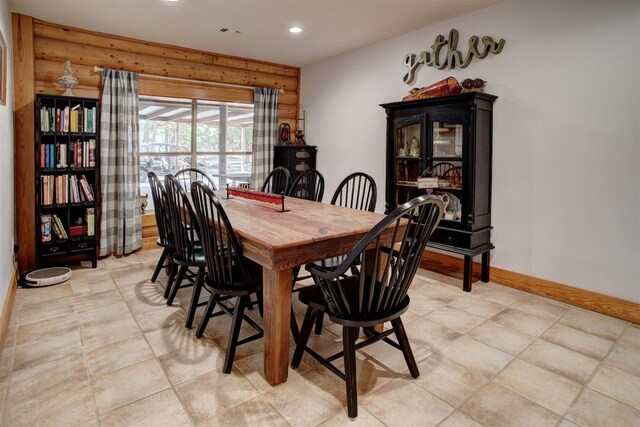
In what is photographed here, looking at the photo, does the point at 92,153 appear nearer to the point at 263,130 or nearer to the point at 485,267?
the point at 263,130

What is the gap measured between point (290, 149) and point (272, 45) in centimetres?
133

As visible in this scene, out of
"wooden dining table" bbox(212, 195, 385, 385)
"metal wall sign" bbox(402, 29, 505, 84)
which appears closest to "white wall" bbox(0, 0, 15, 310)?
"wooden dining table" bbox(212, 195, 385, 385)

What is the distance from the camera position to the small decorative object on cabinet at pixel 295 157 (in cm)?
522

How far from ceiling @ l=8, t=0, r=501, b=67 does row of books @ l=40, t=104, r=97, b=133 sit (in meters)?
0.85

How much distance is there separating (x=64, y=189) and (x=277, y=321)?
291 cm

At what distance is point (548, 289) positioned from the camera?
3.16m

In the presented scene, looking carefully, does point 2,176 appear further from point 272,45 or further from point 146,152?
point 272,45

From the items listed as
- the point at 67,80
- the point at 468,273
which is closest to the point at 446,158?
the point at 468,273

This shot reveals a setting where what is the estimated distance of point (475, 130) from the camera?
3174 mm

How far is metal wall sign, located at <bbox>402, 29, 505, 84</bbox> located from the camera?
11.0ft

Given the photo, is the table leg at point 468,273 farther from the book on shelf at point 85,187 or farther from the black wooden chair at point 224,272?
the book on shelf at point 85,187

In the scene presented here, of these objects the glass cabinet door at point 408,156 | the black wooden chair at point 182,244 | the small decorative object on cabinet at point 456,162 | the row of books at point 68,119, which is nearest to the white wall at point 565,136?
the small decorative object on cabinet at point 456,162

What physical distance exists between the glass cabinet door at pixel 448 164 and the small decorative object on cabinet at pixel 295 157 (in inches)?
84.5

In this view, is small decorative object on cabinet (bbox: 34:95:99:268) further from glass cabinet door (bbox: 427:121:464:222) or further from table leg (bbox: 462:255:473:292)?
table leg (bbox: 462:255:473:292)
